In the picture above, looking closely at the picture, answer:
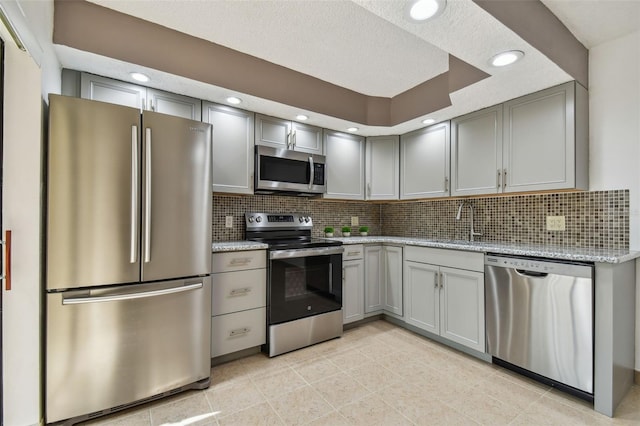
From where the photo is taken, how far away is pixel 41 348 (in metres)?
1.53

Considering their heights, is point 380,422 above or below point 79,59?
below

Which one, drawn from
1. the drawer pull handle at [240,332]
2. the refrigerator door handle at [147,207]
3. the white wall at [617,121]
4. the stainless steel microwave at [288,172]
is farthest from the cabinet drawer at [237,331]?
the white wall at [617,121]

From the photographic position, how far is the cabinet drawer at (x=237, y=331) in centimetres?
223

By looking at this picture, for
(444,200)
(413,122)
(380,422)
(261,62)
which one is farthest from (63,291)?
(444,200)

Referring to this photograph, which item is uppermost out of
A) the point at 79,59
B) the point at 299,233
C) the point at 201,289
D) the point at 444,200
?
the point at 79,59

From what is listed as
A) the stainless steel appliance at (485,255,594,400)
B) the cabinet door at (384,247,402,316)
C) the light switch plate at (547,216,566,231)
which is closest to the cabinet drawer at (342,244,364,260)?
the cabinet door at (384,247,402,316)

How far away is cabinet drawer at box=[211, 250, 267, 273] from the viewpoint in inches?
87.7

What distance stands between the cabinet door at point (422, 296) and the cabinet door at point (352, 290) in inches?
17.7

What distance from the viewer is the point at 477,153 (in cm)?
268

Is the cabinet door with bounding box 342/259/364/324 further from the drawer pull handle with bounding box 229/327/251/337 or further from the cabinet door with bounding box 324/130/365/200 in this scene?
the drawer pull handle with bounding box 229/327/251/337

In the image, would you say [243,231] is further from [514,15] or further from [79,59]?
[514,15]

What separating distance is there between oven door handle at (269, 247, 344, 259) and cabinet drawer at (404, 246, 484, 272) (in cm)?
70

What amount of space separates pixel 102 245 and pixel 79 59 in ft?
3.95

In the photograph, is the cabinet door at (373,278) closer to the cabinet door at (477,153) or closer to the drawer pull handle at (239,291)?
the cabinet door at (477,153)
